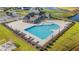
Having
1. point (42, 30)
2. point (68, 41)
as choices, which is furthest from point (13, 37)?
point (68, 41)

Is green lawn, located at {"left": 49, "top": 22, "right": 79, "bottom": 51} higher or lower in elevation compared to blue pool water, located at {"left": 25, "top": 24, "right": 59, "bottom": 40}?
lower

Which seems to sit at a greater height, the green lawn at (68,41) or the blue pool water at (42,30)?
the blue pool water at (42,30)

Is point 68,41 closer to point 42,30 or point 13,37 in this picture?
point 42,30
